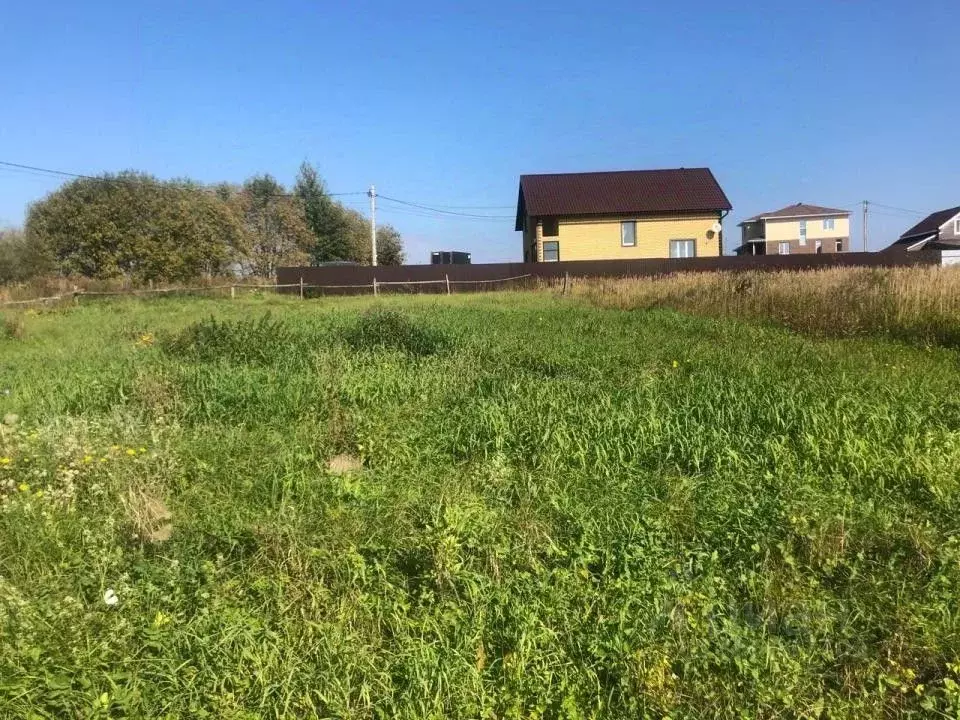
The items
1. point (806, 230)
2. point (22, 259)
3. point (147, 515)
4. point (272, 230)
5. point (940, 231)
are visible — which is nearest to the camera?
point (147, 515)

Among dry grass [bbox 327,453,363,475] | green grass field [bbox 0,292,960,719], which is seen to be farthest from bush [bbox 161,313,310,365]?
dry grass [bbox 327,453,363,475]

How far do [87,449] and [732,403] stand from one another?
4874mm

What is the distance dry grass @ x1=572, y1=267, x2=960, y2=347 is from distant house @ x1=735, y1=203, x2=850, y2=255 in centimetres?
4351

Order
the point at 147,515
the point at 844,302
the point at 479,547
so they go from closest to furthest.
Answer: the point at 479,547 < the point at 147,515 < the point at 844,302

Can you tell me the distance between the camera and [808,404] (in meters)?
5.38

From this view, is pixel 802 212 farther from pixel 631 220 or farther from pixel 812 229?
pixel 631 220

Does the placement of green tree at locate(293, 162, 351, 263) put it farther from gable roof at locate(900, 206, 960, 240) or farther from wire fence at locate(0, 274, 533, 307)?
gable roof at locate(900, 206, 960, 240)

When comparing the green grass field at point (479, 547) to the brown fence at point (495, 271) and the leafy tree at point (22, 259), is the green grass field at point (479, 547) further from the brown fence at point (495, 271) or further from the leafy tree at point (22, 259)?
the leafy tree at point (22, 259)

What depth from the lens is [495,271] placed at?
101 ft

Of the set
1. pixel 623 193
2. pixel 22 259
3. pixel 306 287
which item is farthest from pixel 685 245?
pixel 22 259

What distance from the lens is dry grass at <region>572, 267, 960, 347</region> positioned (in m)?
10.0

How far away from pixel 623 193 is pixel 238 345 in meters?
29.7

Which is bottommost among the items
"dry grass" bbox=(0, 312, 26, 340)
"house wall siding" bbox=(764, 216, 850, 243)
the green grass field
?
the green grass field

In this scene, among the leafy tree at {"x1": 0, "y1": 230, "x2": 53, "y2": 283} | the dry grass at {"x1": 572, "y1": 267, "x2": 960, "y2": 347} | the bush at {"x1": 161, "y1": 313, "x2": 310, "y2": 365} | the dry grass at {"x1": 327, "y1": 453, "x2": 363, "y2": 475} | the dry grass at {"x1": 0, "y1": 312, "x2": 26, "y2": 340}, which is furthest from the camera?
the leafy tree at {"x1": 0, "y1": 230, "x2": 53, "y2": 283}
